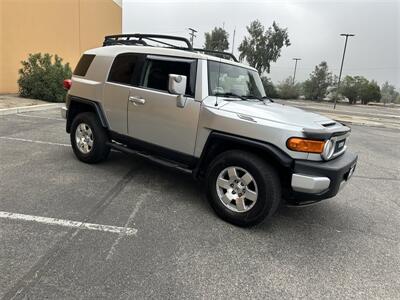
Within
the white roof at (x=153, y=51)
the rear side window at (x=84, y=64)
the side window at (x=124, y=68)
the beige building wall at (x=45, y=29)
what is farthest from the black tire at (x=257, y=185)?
the beige building wall at (x=45, y=29)

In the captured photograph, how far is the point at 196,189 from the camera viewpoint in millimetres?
4777

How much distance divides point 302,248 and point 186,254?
4.02ft

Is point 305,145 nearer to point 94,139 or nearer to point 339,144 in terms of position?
point 339,144

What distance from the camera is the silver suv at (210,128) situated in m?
3.38

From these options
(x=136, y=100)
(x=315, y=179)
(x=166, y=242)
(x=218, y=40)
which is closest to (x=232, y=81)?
(x=136, y=100)

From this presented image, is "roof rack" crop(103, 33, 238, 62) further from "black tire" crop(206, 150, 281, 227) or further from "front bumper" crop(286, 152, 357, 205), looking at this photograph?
"front bumper" crop(286, 152, 357, 205)

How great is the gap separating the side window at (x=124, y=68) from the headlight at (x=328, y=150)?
9.22 feet

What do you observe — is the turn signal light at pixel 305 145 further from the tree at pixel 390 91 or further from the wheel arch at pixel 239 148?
the tree at pixel 390 91

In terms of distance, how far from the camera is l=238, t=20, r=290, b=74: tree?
58625mm

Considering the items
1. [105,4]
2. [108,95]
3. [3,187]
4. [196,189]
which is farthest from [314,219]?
[105,4]

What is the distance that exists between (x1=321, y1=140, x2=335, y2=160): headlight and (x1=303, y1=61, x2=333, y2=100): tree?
6627 centimetres

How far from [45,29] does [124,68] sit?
511 inches

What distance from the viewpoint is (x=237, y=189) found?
3689mm

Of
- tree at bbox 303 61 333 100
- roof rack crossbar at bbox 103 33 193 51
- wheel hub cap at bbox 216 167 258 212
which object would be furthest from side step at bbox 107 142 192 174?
tree at bbox 303 61 333 100
